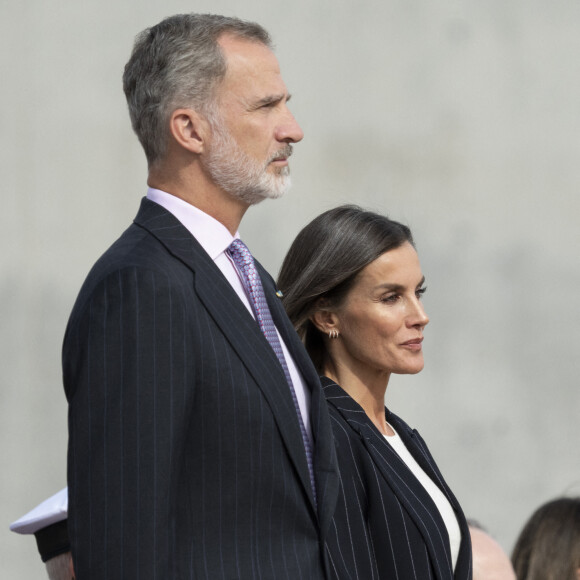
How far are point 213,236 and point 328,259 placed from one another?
103cm

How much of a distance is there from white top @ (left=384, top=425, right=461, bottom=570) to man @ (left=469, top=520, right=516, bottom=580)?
15 cm

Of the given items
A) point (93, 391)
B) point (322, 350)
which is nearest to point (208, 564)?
point (93, 391)

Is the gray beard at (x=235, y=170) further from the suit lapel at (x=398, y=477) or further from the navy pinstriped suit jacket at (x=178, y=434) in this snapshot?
the suit lapel at (x=398, y=477)

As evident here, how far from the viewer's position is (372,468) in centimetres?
283

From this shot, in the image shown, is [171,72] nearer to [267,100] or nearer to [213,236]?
[267,100]

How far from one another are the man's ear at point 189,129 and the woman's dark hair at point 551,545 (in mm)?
1877

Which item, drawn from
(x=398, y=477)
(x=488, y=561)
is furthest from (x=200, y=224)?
(x=488, y=561)

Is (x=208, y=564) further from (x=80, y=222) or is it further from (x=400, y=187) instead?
(x=400, y=187)

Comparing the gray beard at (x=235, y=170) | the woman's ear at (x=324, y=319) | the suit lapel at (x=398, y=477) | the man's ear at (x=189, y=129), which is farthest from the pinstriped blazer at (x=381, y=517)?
the man's ear at (x=189, y=129)

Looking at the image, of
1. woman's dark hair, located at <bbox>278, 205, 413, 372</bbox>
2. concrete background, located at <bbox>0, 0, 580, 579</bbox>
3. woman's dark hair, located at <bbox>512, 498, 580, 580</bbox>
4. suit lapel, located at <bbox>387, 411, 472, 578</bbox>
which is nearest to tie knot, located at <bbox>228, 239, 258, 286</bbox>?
woman's dark hair, located at <bbox>278, 205, 413, 372</bbox>

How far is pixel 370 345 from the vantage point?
3.12 meters

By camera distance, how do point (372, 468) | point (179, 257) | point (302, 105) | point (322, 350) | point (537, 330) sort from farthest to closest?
point (537, 330) → point (302, 105) → point (322, 350) → point (372, 468) → point (179, 257)

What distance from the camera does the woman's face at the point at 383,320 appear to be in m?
3.11

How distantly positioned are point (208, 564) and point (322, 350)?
1349 mm
